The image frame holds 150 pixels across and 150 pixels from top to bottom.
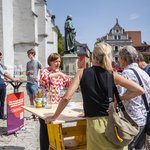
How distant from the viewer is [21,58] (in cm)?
2309

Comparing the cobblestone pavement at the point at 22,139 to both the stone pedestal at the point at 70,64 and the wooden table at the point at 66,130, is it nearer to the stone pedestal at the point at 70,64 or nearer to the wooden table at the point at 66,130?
the wooden table at the point at 66,130

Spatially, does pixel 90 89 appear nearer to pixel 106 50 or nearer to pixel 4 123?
pixel 106 50

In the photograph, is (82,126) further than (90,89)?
Yes

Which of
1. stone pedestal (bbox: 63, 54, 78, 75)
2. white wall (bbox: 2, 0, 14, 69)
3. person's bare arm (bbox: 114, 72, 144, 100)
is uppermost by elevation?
white wall (bbox: 2, 0, 14, 69)

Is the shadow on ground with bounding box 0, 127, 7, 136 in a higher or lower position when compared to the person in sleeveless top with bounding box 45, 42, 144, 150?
lower

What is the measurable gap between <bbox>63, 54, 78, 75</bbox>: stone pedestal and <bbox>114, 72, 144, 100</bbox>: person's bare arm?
66.4ft

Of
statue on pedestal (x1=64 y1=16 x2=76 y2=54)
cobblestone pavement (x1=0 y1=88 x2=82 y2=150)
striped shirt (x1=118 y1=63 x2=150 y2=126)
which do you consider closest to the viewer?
striped shirt (x1=118 y1=63 x2=150 y2=126)

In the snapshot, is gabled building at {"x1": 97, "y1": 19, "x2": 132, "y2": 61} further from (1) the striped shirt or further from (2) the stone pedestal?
(1) the striped shirt

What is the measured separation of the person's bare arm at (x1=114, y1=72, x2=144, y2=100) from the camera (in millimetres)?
3232

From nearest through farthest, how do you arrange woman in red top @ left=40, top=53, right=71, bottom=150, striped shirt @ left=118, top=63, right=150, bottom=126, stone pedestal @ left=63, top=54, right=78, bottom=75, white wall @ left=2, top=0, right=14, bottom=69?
striped shirt @ left=118, top=63, right=150, bottom=126, woman in red top @ left=40, top=53, right=71, bottom=150, white wall @ left=2, top=0, right=14, bottom=69, stone pedestal @ left=63, top=54, right=78, bottom=75

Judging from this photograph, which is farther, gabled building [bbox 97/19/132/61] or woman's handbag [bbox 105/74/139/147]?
gabled building [bbox 97/19/132/61]

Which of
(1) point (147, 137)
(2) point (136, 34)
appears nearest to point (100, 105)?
(1) point (147, 137)

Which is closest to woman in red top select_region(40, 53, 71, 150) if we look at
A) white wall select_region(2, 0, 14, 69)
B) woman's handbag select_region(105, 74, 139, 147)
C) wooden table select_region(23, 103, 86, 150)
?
wooden table select_region(23, 103, 86, 150)

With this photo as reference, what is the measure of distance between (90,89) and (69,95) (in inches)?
8.4
